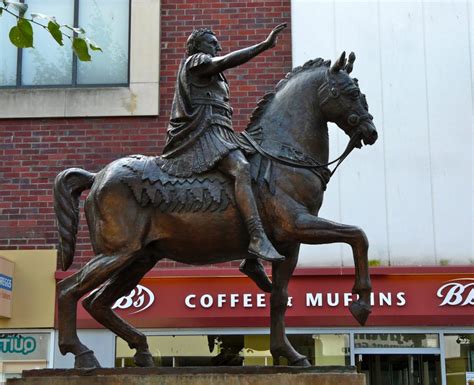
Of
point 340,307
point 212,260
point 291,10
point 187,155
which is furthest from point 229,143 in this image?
point 291,10

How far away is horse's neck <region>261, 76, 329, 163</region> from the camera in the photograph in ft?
21.3

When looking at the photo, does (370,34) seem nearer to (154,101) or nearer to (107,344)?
(154,101)

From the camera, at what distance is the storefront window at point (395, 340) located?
40.7ft

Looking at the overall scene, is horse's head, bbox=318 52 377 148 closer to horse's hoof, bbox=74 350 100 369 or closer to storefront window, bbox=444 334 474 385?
horse's hoof, bbox=74 350 100 369

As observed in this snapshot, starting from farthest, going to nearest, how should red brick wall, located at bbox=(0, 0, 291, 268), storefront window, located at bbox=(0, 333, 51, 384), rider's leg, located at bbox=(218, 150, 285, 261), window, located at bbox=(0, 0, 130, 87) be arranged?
window, located at bbox=(0, 0, 130, 87)
red brick wall, located at bbox=(0, 0, 291, 268)
storefront window, located at bbox=(0, 333, 51, 384)
rider's leg, located at bbox=(218, 150, 285, 261)

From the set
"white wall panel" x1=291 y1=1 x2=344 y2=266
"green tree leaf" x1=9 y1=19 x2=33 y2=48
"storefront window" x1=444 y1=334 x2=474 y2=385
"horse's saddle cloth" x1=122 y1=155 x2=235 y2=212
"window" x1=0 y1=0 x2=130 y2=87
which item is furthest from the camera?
"window" x1=0 y1=0 x2=130 y2=87

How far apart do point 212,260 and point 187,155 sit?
2.76ft

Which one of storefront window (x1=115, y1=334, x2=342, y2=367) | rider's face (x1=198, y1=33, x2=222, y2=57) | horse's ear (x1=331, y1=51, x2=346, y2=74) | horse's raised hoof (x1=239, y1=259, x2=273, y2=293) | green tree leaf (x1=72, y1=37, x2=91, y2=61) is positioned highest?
rider's face (x1=198, y1=33, x2=222, y2=57)

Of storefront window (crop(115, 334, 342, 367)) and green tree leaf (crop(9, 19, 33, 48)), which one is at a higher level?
green tree leaf (crop(9, 19, 33, 48))

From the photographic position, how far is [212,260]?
256 inches

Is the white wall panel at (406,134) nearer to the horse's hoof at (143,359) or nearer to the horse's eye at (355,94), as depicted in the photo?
the horse's eye at (355,94)

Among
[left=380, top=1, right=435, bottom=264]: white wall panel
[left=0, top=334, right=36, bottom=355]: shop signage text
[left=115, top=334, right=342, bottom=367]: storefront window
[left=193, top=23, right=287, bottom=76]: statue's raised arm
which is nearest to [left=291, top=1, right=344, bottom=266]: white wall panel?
[left=380, top=1, right=435, bottom=264]: white wall panel

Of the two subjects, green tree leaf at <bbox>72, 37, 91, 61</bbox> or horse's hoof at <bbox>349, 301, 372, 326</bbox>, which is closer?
green tree leaf at <bbox>72, 37, 91, 61</bbox>

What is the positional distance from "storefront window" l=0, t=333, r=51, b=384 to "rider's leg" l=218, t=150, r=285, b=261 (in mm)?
7263
